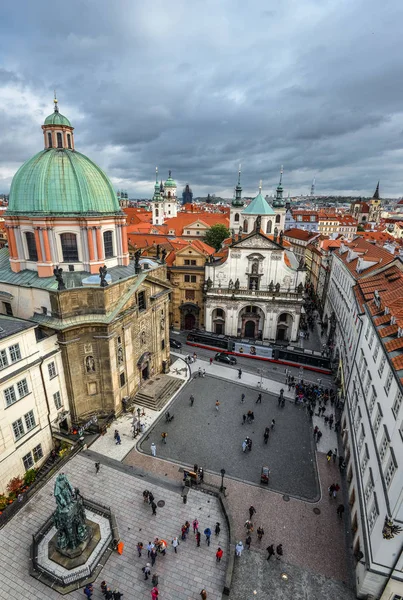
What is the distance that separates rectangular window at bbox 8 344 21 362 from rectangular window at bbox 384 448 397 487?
2348cm

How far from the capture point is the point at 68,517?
58.3ft

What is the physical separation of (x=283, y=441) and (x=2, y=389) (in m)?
23.1

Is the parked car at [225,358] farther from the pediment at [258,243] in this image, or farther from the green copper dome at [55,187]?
the green copper dome at [55,187]

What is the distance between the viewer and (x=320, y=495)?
23781 mm

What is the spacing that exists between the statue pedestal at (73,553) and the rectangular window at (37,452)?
7086mm

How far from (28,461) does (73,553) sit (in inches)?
339

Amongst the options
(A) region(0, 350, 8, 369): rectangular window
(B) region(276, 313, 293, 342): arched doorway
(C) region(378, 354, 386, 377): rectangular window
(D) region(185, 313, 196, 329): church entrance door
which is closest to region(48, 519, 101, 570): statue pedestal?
(A) region(0, 350, 8, 369): rectangular window

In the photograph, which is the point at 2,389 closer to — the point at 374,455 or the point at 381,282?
the point at 374,455

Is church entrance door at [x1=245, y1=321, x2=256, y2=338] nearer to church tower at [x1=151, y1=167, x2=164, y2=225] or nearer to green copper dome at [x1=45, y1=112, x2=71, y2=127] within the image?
green copper dome at [x1=45, y1=112, x2=71, y2=127]

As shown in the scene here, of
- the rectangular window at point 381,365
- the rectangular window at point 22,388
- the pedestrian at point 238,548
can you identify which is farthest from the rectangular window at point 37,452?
the rectangular window at point 381,365

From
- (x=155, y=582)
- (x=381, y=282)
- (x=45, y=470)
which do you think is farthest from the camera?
(x=381, y=282)

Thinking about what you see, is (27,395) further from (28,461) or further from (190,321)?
(190,321)

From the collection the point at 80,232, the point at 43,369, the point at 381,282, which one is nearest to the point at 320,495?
the point at 381,282

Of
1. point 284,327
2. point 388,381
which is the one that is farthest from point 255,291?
point 388,381
